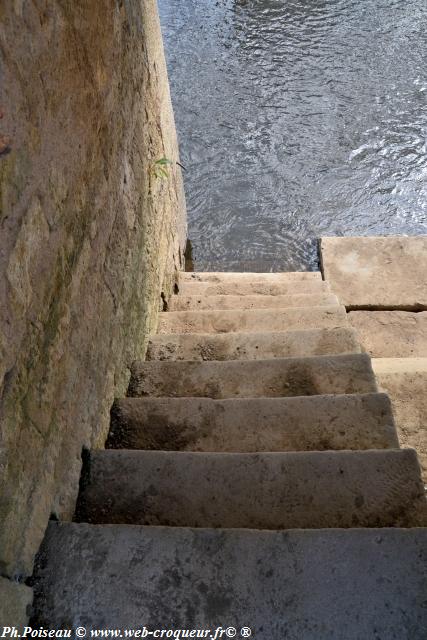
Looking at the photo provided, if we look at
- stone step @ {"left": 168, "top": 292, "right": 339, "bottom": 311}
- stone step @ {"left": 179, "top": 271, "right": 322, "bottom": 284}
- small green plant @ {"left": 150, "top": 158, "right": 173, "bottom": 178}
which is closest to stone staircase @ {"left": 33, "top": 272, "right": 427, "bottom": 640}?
stone step @ {"left": 168, "top": 292, "right": 339, "bottom": 311}

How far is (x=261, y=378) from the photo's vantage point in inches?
88.3

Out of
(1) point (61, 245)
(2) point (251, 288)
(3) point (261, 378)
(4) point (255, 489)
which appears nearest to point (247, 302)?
(2) point (251, 288)

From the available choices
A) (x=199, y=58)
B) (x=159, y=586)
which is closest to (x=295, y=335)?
(x=159, y=586)

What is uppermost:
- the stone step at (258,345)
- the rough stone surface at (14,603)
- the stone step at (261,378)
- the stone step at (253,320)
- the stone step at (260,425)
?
the rough stone surface at (14,603)

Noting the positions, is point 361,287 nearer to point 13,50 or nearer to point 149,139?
point 149,139

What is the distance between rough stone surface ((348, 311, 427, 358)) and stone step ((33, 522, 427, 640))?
2519mm

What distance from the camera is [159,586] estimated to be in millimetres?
1268

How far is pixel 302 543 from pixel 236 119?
5.26 meters

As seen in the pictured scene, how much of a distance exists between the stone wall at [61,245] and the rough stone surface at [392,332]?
196 centimetres

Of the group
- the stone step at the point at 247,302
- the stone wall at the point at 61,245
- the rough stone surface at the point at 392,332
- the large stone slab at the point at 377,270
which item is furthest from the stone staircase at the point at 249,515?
the large stone slab at the point at 377,270

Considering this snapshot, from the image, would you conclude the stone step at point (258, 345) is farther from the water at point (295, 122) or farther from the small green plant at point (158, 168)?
the water at point (295, 122)

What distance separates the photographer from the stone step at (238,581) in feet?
3.88

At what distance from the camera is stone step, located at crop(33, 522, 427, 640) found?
3.88 ft

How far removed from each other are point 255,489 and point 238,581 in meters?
0.34
